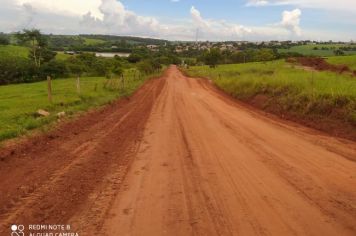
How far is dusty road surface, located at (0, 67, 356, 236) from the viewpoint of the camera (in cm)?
590

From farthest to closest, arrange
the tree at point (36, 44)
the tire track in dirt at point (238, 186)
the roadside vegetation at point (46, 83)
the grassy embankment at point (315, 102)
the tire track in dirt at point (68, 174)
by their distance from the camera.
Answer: the tree at point (36, 44) < the roadside vegetation at point (46, 83) < the grassy embankment at point (315, 102) < the tire track in dirt at point (68, 174) < the tire track in dirt at point (238, 186)

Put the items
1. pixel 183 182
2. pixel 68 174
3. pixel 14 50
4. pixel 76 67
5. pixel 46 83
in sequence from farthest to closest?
pixel 14 50
pixel 76 67
pixel 46 83
pixel 68 174
pixel 183 182

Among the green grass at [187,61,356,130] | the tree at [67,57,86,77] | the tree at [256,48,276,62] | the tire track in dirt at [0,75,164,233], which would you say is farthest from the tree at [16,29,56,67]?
the tire track in dirt at [0,75,164,233]

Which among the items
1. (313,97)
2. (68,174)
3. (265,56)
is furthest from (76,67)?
(68,174)

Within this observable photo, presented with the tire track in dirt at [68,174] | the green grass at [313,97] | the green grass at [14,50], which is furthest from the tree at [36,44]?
the tire track in dirt at [68,174]

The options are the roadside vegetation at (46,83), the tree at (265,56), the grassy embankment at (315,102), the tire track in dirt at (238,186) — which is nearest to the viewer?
the tire track in dirt at (238,186)

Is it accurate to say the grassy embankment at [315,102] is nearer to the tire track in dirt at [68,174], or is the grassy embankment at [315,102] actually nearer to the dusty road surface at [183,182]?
the dusty road surface at [183,182]

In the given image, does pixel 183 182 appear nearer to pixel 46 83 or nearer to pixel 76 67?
pixel 46 83

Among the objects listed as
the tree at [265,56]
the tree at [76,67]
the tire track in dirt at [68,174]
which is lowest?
the tree at [76,67]

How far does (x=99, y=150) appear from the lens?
1090 centimetres

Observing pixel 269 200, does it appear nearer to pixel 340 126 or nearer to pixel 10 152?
pixel 10 152

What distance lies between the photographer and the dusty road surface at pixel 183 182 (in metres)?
5.90

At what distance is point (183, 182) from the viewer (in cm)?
786

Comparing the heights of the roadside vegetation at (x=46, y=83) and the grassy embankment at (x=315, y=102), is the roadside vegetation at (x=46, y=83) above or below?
below
